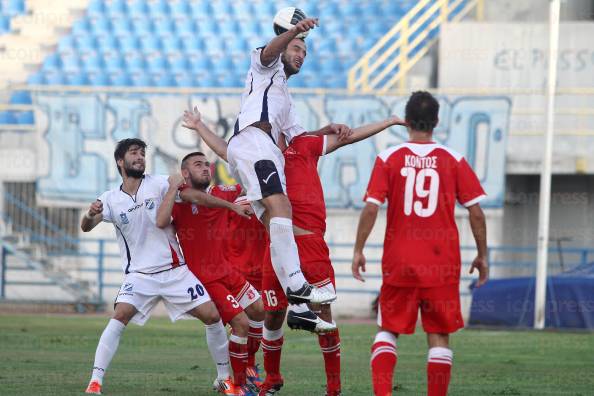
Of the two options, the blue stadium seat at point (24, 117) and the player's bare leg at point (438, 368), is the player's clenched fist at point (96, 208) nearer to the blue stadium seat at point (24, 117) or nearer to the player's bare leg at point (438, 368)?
the player's bare leg at point (438, 368)

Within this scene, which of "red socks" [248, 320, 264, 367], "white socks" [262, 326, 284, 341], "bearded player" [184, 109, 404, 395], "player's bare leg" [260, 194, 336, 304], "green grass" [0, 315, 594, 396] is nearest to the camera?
"player's bare leg" [260, 194, 336, 304]

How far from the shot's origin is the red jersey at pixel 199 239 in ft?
31.9

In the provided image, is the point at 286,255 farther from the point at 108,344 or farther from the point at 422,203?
the point at 108,344

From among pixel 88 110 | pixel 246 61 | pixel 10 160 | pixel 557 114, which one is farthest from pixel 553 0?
pixel 10 160

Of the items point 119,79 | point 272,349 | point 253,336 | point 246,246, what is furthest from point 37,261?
point 272,349

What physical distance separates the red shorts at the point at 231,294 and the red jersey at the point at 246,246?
2.88 ft

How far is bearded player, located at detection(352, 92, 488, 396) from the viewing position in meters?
7.56

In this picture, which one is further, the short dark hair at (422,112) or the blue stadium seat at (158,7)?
the blue stadium seat at (158,7)

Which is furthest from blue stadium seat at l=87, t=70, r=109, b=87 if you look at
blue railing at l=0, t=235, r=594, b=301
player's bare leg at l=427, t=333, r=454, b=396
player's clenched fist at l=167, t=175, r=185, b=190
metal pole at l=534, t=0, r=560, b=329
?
player's bare leg at l=427, t=333, r=454, b=396

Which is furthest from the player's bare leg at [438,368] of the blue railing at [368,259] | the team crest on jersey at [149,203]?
the blue railing at [368,259]

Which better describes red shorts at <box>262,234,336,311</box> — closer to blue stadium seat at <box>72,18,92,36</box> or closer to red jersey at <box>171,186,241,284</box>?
red jersey at <box>171,186,241,284</box>

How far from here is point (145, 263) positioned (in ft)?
31.0

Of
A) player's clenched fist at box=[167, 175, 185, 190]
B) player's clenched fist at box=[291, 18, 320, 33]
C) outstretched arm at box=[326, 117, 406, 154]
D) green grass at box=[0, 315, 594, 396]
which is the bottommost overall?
green grass at box=[0, 315, 594, 396]

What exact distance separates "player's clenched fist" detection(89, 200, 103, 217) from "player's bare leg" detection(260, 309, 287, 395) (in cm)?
162
